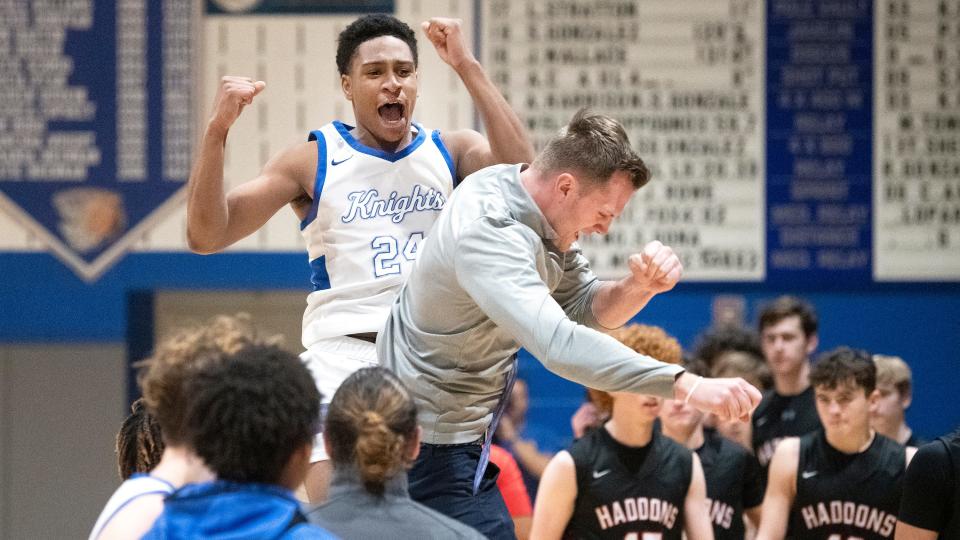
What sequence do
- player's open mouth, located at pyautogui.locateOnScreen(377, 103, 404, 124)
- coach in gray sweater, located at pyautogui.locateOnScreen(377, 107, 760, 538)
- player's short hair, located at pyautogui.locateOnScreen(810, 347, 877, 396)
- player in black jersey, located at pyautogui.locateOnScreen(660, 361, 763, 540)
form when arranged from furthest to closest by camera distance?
player in black jersey, located at pyautogui.locateOnScreen(660, 361, 763, 540) < player's short hair, located at pyautogui.locateOnScreen(810, 347, 877, 396) < player's open mouth, located at pyautogui.locateOnScreen(377, 103, 404, 124) < coach in gray sweater, located at pyautogui.locateOnScreen(377, 107, 760, 538)

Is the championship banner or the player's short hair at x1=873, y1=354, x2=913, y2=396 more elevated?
the championship banner

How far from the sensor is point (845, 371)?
5.39 meters

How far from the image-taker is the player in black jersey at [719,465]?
19.1 feet

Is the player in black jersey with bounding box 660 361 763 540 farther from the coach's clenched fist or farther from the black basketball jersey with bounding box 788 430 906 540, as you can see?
the coach's clenched fist

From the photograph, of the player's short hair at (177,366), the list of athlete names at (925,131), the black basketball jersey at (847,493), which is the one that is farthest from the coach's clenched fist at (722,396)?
the list of athlete names at (925,131)

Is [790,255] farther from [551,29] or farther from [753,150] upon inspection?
[551,29]

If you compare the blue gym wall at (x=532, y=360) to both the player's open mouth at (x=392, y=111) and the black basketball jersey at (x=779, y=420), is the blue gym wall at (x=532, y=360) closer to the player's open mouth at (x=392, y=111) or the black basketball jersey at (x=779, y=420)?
the black basketball jersey at (x=779, y=420)

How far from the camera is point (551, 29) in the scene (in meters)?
7.98

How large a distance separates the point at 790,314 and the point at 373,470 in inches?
192

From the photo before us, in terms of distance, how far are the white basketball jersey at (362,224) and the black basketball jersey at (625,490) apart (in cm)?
174

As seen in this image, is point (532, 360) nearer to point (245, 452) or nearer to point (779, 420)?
point (779, 420)

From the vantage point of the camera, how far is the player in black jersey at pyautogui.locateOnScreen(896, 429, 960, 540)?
3918mm

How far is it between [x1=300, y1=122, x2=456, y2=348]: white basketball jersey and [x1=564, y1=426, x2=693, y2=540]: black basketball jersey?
174 cm

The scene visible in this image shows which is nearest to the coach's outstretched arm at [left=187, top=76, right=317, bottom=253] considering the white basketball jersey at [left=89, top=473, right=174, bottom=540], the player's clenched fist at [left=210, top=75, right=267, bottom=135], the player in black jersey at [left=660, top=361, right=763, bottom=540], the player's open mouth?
the player's clenched fist at [left=210, top=75, right=267, bottom=135]
